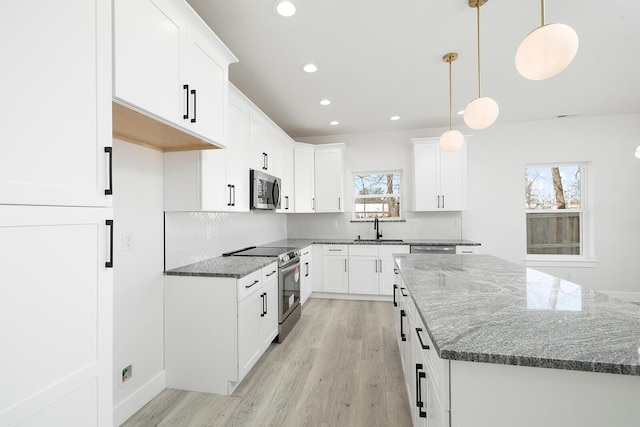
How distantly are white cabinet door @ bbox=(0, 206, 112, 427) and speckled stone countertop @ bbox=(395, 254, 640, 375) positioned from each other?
3.98ft

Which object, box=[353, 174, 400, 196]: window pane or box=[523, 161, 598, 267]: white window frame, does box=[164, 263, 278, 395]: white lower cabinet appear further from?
box=[523, 161, 598, 267]: white window frame

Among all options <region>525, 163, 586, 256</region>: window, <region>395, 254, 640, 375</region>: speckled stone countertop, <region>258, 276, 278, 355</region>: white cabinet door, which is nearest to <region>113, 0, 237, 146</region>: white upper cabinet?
<region>258, 276, 278, 355</region>: white cabinet door

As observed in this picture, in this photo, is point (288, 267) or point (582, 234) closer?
point (288, 267)

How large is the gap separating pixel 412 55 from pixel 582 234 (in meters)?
4.17

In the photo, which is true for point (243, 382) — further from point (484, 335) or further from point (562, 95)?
point (562, 95)

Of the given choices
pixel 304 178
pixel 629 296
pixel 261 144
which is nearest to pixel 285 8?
pixel 261 144

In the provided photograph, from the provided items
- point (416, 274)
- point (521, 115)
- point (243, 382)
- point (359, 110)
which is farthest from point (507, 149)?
point (243, 382)

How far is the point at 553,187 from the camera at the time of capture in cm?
456

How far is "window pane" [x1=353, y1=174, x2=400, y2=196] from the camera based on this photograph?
4941 mm

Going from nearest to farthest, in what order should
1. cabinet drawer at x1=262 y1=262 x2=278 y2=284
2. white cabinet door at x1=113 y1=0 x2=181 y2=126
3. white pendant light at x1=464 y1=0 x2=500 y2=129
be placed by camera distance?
white cabinet door at x1=113 y1=0 x2=181 y2=126 < white pendant light at x1=464 y1=0 x2=500 y2=129 < cabinet drawer at x1=262 y1=262 x2=278 y2=284

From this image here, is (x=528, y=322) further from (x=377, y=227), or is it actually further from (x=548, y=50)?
(x=377, y=227)

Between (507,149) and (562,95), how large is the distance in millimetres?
1108

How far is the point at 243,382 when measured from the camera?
226cm

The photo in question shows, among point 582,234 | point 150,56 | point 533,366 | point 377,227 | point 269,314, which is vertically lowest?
point 269,314
